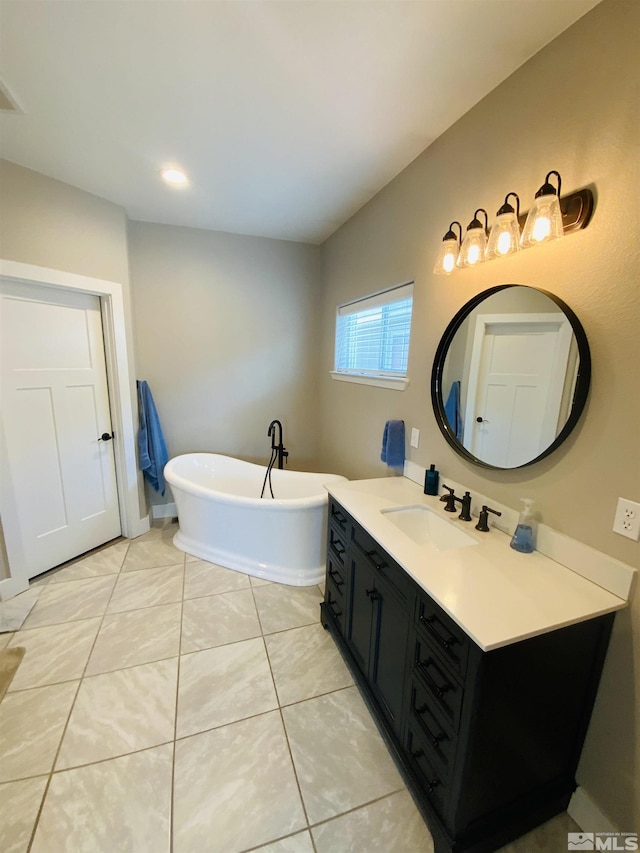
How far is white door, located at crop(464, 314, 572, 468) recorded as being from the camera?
1.26m

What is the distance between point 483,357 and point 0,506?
9.64ft

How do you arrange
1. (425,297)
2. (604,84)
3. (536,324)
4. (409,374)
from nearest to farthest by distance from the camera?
(604,84), (536,324), (425,297), (409,374)

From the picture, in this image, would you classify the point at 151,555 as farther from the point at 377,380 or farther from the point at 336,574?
the point at 377,380

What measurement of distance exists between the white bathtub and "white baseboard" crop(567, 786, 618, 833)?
157 cm

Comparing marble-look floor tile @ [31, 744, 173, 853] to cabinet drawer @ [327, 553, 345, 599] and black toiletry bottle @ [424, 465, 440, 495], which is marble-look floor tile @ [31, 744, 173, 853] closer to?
cabinet drawer @ [327, 553, 345, 599]

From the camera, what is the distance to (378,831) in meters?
1.18

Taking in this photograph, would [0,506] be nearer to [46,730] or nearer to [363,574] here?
[46,730]

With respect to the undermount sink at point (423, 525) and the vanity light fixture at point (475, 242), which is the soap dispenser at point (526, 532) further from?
the vanity light fixture at point (475, 242)

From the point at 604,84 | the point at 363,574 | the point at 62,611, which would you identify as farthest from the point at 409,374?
the point at 62,611

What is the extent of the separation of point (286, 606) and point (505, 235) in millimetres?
2323

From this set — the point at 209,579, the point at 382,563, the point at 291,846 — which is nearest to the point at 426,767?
the point at 291,846

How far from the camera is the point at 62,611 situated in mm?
2125

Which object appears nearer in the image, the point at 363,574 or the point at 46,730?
the point at 46,730

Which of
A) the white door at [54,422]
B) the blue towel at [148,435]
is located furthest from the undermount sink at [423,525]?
the white door at [54,422]
